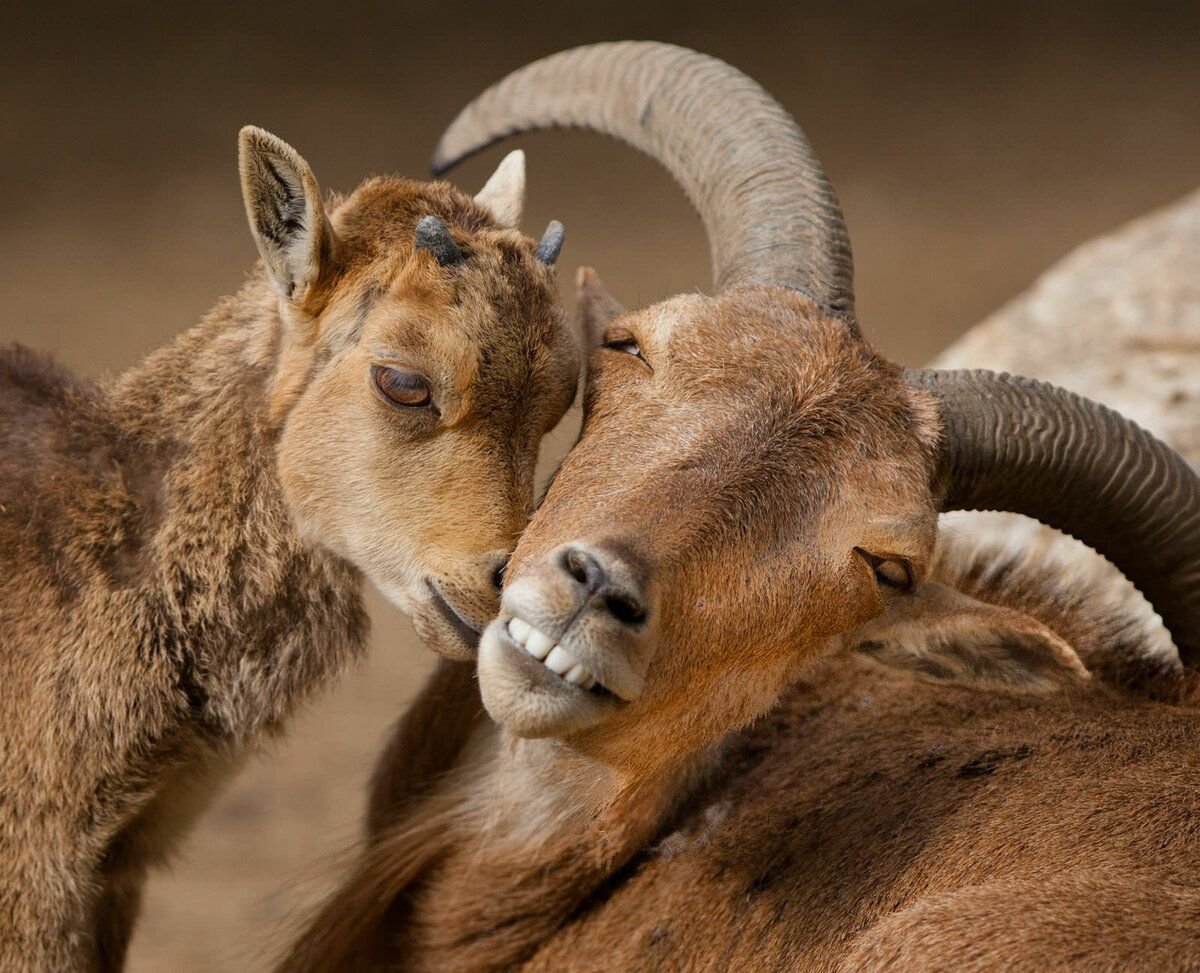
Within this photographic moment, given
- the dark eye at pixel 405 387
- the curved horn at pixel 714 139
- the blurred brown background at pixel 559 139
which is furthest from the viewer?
the blurred brown background at pixel 559 139

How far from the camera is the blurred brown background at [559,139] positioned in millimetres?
12422

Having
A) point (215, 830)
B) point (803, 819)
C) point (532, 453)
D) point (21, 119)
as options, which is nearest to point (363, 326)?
point (532, 453)

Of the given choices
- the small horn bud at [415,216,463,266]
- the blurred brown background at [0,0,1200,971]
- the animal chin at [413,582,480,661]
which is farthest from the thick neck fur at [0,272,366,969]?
the blurred brown background at [0,0,1200,971]

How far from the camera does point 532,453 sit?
4305 mm

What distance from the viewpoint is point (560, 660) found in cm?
346

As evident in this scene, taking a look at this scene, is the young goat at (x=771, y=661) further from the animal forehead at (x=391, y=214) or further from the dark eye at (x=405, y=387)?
the animal forehead at (x=391, y=214)

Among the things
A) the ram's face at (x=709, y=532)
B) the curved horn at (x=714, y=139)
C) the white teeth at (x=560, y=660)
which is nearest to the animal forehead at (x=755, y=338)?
the ram's face at (x=709, y=532)

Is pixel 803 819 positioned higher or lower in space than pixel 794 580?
lower

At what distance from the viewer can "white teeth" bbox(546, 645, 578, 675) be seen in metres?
3.46

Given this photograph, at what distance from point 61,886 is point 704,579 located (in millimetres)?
2131

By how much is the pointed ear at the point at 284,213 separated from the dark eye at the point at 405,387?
0.41 metres

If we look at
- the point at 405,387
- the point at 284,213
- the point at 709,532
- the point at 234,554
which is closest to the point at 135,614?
the point at 234,554

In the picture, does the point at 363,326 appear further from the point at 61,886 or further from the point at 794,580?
the point at 61,886

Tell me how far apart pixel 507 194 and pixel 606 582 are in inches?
80.6
